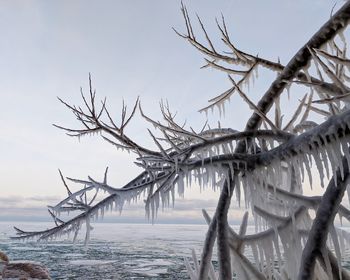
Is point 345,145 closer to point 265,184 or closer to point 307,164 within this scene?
point 307,164

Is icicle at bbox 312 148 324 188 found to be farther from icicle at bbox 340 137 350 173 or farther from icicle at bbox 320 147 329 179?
icicle at bbox 340 137 350 173

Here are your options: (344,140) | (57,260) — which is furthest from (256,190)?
(57,260)

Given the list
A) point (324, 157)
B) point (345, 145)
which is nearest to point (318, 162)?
point (324, 157)

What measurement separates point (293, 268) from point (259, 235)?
0.39 m

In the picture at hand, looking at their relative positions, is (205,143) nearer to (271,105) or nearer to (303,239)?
(271,105)

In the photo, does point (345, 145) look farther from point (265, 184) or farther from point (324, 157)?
point (265, 184)

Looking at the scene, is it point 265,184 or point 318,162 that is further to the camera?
point 265,184

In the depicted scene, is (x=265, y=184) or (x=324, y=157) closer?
(x=324, y=157)

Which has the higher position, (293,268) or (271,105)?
(271,105)

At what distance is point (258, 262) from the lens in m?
3.30

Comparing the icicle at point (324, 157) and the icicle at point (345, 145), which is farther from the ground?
the icicle at point (345, 145)

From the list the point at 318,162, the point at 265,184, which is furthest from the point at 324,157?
the point at 265,184

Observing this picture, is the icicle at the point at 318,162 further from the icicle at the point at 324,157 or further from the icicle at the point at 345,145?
the icicle at the point at 345,145

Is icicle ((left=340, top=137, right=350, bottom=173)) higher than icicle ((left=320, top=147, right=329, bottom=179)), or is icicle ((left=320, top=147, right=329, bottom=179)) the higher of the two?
icicle ((left=340, top=137, right=350, bottom=173))
